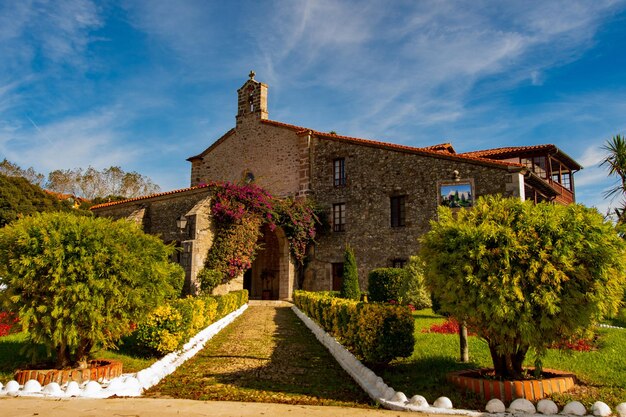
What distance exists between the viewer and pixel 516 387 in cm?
630

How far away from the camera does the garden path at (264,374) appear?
7.09 metres

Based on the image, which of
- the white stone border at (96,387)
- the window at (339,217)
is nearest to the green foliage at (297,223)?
the window at (339,217)

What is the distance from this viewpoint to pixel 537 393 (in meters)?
6.30

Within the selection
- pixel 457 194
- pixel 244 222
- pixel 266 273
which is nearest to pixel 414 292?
pixel 457 194

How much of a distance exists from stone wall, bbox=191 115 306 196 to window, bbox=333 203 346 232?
101 inches

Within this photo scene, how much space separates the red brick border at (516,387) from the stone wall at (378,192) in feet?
47.1

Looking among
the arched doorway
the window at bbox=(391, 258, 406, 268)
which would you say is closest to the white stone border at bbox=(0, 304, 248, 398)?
the window at bbox=(391, 258, 406, 268)

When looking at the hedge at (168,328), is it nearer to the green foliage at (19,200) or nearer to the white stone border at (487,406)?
the white stone border at (487,406)

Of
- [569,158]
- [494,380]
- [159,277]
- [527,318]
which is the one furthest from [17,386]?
[569,158]

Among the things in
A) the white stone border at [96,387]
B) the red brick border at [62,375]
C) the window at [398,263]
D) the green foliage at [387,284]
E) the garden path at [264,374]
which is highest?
the window at [398,263]

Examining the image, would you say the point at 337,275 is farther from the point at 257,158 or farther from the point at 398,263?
→ the point at 257,158

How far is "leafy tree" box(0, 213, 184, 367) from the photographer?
7.46m

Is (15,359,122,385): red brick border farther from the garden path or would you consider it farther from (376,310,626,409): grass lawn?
(376,310,626,409): grass lawn

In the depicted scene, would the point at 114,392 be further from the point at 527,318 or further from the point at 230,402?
the point at 527,318
